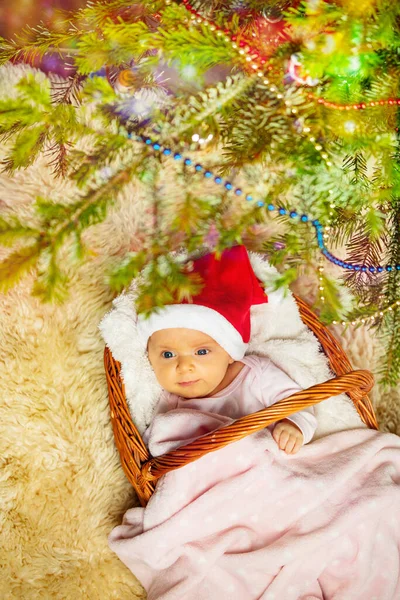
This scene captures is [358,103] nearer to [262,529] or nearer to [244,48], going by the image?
[244,48]

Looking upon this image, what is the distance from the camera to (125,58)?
0.75 metres

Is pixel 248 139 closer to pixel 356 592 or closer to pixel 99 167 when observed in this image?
pixel 99 167

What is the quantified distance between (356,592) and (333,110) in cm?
93

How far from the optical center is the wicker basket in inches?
40.4

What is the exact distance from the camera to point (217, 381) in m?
1.28

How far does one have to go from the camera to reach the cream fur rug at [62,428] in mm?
1220

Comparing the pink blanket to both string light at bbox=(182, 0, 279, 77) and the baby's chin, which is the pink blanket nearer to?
the baby's chin

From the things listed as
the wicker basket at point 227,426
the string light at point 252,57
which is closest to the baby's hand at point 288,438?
the wicker basket at point 227,426

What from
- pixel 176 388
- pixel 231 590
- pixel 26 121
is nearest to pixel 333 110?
pixel 26 121

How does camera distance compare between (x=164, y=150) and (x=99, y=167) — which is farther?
(x=164, y=150)

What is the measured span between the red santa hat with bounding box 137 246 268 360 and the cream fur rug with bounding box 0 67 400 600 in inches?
9.8

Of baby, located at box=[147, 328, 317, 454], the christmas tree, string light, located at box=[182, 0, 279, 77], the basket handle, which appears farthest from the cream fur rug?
string light, located at box=[182, 0, 279, 77]

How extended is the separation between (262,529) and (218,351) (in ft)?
1.28

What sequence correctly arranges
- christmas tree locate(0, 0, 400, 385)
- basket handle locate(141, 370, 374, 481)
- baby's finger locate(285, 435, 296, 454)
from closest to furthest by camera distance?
christmas tree locate(0, 0, 400, 385) → basket handle locate(141, 370, 374, 481) → baby's finger locate(285, 435, 296, 454)
